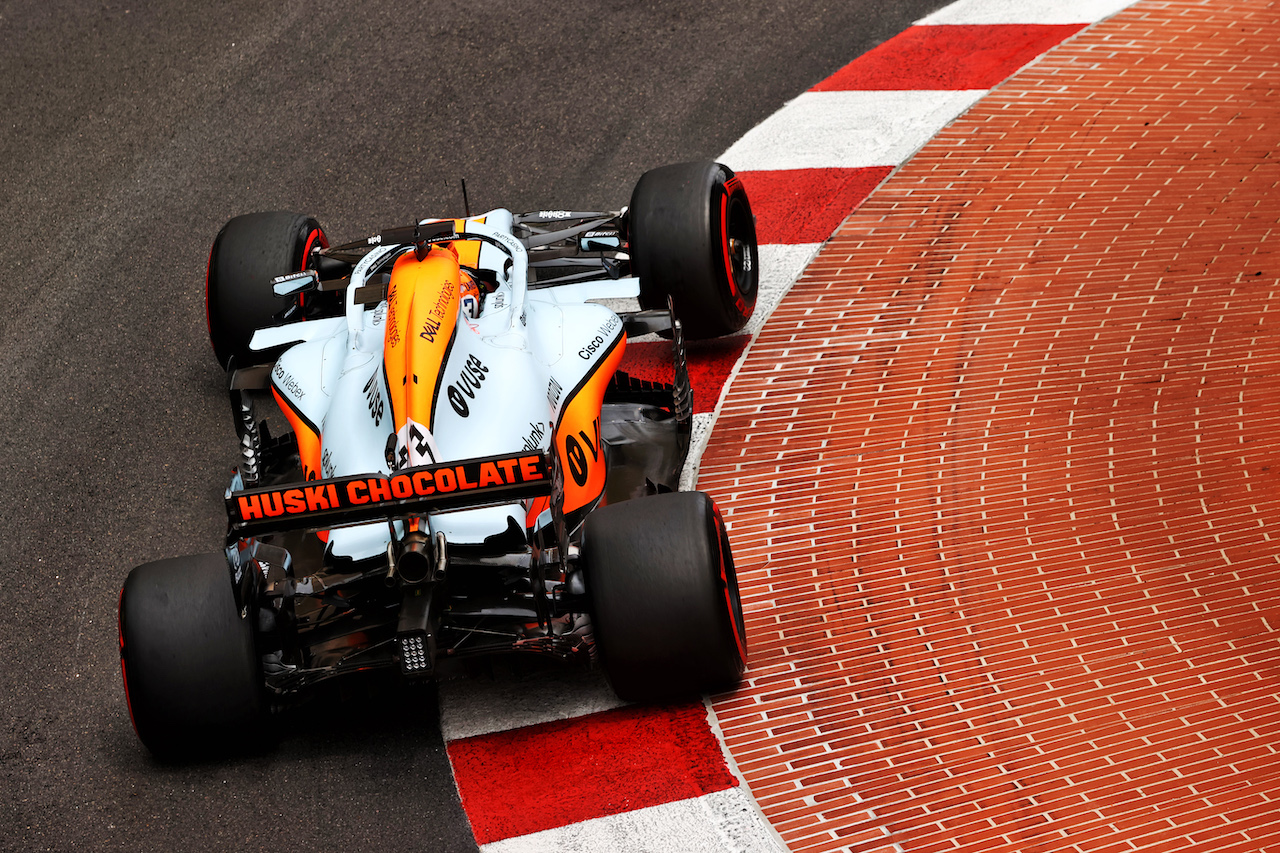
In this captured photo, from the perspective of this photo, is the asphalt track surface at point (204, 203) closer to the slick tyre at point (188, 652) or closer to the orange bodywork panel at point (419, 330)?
the slick tyre at point (188, 652)

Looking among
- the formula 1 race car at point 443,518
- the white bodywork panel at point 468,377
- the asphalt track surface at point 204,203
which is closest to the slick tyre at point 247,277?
the asphalt track surface at point 204,203

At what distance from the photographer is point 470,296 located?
579 centimetres

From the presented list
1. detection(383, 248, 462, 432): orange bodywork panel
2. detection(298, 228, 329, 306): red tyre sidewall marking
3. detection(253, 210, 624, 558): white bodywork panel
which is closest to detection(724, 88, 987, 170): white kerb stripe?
detection(298, 228, 329, 306): red tyre sidewall marking

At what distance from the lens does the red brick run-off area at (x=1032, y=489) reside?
4.76 meters

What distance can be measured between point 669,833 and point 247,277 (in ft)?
12.4

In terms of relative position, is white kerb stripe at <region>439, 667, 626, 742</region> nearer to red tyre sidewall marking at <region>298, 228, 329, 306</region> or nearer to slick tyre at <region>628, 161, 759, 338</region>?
slick tyre at <region>628, 161, 759, 338</region>

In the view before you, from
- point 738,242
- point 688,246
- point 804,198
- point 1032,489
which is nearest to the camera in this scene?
Answer: point 1032,489

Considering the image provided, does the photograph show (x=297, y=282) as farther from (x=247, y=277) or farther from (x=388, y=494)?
(x=388, y=494)

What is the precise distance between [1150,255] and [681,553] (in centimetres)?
428

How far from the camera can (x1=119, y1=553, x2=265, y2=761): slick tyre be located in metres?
4.67

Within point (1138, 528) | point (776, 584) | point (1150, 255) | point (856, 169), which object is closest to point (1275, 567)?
point (1138, 528)

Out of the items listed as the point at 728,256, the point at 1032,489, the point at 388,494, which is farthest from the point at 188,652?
the point at 1032,489

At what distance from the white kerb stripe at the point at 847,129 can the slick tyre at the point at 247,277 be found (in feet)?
10.2

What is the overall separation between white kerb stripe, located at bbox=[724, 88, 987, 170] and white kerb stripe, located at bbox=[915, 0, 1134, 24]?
1195 millimetres
